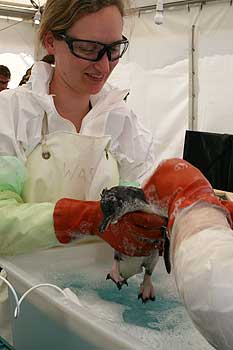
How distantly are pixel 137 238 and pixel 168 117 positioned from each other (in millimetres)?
3038

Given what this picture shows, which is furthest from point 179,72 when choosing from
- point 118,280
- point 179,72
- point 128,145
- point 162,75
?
point 118,280

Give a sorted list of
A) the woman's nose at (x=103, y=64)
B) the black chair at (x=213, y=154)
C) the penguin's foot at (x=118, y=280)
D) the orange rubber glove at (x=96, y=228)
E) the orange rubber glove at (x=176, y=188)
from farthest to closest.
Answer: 1. the black chair at (x=213, y=154)
2. the woman's nose at (x=103, y=64)
3. the penguin's foot at (x=118, y=280)
4. the orange rubber glove at (x=96, y=228)
5. the orange rubber glove at (x=176, y=188)

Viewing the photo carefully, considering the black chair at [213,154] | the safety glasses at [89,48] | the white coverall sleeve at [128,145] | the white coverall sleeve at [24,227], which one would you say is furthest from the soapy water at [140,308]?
the black chair at [213,154]

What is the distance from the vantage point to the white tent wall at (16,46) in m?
4.29

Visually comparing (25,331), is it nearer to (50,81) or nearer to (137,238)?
(137,238)

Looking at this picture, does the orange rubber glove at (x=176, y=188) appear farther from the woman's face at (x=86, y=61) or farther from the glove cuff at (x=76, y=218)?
the woman's face at (x=86, y=61)

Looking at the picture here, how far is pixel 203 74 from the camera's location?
3385 mm

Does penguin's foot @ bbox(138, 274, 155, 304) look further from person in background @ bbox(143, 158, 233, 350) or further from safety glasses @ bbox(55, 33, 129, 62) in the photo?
safety glasses @ bbox(55, 33, 129, 62)

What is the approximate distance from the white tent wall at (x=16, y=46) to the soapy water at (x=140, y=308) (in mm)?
3732

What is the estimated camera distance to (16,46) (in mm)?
4363

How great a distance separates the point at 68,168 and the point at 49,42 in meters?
0.25

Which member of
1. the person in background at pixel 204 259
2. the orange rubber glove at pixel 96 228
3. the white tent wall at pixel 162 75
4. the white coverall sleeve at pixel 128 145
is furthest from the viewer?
the white tent wall at pixel 162 75

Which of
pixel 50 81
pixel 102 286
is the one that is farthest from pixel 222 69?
pixel 102 286

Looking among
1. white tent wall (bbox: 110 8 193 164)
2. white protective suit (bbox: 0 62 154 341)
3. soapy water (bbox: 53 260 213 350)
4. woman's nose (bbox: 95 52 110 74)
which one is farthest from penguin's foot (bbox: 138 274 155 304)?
white tent wall (bbox: 110 8 193 164)
